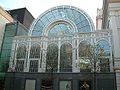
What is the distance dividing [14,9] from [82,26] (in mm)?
21125

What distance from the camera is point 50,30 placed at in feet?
117

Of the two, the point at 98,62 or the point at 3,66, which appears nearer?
the point at 98,62

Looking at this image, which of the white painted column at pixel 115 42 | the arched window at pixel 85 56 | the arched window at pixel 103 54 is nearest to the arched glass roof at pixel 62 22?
the arched window at pixel 85 56

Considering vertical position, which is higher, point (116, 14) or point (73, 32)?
point (116, 14)

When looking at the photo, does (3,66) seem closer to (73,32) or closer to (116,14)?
(73,32)

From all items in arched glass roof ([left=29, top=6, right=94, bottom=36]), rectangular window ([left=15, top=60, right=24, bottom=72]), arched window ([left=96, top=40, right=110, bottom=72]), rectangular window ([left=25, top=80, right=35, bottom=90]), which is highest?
arched glass roof ([left=29, top=6, right=94, bottom=36])

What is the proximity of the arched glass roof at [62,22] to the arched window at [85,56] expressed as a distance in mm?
3780

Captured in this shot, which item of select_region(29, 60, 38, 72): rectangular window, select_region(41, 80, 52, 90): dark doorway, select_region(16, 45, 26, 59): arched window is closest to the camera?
select_region(41, 80, 52, 90): dark doorway

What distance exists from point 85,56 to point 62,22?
30.3 feet

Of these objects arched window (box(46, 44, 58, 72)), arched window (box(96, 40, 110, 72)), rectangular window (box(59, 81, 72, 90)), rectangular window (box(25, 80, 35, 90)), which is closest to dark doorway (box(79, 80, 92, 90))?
rectangular window (box(59, 81, 72, 90))

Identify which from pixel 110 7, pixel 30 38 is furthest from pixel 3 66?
pixel 110 7

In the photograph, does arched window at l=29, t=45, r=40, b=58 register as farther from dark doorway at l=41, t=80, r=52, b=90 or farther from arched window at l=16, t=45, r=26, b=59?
dark doorway at l=41, t=80, r=52, b=90

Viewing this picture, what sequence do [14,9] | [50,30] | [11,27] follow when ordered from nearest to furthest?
[50,30] < [11,27] < [14,9]

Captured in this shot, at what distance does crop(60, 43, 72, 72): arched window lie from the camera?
30766mm
